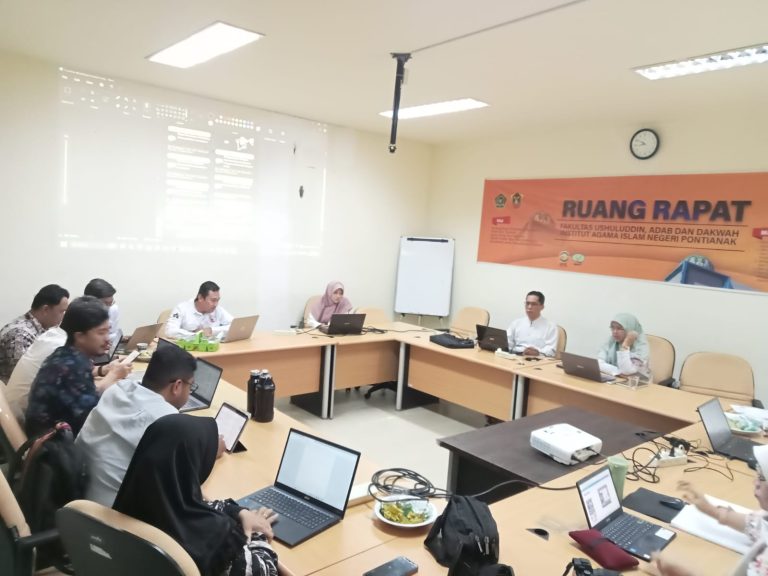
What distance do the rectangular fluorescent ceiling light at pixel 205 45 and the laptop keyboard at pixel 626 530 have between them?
3.16 metres

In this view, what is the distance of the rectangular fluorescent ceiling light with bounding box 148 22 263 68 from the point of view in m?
3.21

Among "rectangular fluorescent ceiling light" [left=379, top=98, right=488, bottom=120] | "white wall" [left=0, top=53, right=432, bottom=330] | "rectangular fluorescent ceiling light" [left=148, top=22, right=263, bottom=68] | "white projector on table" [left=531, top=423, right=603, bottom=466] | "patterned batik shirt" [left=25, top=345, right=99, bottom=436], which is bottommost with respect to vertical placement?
"white projector on table" [left=531, top=423, right=603, bottom=466]

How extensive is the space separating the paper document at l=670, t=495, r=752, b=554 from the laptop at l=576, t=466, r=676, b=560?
0.30 ft

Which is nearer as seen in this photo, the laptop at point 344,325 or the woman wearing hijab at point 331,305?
the laptop at point 344,325

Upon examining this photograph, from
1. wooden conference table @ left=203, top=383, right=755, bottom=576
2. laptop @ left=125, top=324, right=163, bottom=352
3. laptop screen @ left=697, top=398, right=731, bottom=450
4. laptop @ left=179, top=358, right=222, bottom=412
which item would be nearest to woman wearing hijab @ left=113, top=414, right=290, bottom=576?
wooden conference table @ left=203, top=383, right=755, bottom=576

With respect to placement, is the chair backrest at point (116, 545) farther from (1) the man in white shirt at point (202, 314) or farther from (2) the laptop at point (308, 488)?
(1) the man in white shirt at point (202, 314)

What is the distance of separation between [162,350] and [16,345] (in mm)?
2054

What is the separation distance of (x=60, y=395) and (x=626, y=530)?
7.08 feet

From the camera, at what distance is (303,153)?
227 inches

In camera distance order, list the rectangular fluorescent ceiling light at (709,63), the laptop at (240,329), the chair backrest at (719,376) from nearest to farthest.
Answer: the rectangular fluorescent ceiling light at (709,63), the chair backrest at (719,376), the laptop at (240,329)

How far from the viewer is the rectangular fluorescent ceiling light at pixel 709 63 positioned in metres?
3.06

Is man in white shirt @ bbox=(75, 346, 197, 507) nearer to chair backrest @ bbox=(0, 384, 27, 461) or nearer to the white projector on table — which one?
chair backrest @ bbox=(0, 384, 27, 461)

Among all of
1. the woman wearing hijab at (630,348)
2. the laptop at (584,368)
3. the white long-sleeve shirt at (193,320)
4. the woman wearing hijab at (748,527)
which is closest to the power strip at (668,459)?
the woman wearing hijab at (748,527)

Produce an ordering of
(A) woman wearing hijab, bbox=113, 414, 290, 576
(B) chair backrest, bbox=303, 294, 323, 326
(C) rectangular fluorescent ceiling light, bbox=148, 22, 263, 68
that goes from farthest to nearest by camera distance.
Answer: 1. (B) chair backrest, bbox=303, 294, 323, 326
2. (C) rectangular fluorescent ceiling light, bbox=148, 22, 263, 68
3. (A) woman wearing hijab, bbox=113, 414, 290, 576
